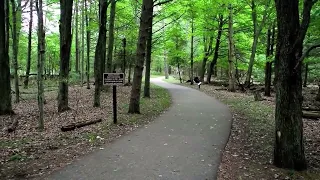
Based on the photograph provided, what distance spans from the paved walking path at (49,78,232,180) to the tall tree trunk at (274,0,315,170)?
1488mm

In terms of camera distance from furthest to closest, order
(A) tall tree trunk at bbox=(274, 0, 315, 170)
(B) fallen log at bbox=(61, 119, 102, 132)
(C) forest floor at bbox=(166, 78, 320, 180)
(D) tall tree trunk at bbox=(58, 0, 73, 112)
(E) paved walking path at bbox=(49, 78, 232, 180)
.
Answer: (D) tall tree trunk at bbox=(58, 0, 73, 112) → (B) fallen log at bbox=(61, 119, 102, 132) → (A) tall tree trunk at bbox=(274, 0, 315, 170) → (C) forest floor at bbox=(166, 78, 320, 180) → (E) paved walking path at bbox=(49, 78, 232, 180)

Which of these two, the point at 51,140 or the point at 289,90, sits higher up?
the point at 289,90

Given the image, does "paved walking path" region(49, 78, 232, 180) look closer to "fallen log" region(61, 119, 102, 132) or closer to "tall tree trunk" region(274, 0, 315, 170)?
"tall tree trunk" region(274, 0, 315, 170)

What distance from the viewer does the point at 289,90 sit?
555cm

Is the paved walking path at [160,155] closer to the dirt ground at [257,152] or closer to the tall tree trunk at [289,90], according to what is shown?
the dirt ground at [257,152]

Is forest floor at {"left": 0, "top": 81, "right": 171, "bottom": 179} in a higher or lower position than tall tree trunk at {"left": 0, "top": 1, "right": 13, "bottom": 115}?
lower

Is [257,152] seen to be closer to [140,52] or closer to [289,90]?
[289,90]

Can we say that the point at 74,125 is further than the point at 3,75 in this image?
No

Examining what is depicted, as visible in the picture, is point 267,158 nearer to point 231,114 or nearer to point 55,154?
point 55,154

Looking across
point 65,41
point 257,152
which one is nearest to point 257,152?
point 257,152

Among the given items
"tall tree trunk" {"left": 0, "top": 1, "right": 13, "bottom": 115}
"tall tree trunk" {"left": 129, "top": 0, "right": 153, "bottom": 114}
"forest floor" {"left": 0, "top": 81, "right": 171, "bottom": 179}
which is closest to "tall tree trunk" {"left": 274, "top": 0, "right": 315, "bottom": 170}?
"forest floor" {"left": 0, "top": 81, "right": 171, "bottom": 179}

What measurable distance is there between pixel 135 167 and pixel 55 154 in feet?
6.77

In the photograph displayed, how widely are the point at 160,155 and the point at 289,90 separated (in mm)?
3140

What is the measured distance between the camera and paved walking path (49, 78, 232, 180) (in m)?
5.20
